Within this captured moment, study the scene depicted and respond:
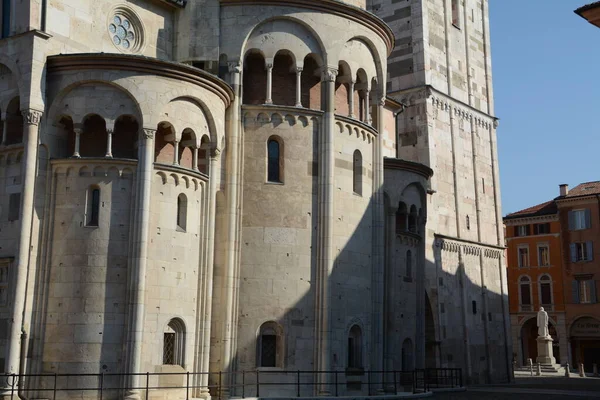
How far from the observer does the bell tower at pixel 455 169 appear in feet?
122

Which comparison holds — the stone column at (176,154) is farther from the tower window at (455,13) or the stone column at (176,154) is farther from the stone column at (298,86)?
the tower window at (455,13)

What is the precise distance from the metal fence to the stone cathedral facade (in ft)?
0.49

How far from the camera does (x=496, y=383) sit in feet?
130

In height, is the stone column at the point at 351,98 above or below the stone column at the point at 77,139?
above

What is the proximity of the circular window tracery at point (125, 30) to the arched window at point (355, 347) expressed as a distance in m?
11.9

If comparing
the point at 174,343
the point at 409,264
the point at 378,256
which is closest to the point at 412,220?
the point at 409,264

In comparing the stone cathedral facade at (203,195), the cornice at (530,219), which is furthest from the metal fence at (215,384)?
the cornice at (530,219)

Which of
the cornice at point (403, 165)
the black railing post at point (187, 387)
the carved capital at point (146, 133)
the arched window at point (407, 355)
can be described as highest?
the cornice at point (403, 165)

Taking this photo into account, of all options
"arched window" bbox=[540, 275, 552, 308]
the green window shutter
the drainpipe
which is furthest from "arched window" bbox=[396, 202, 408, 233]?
"arched window" bbox=[540, 275, 552, 308]

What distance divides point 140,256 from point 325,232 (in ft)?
21.9

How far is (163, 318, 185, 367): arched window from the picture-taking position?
22.5 metres

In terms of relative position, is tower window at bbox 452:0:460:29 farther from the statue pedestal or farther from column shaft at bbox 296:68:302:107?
the statue pedestal

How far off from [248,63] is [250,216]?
5307mm

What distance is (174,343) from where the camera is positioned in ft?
74.5
